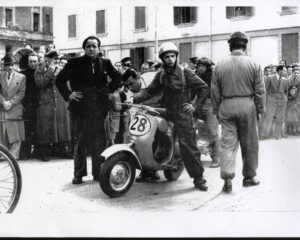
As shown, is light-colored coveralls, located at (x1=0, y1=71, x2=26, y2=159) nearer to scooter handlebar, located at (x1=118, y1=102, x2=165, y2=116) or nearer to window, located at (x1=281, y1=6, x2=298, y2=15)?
scooter handlebar, located at (x1=118, y1=102, x2=165, y2=116)

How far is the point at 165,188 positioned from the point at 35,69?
203 cm

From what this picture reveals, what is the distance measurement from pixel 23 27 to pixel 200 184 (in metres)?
1.84

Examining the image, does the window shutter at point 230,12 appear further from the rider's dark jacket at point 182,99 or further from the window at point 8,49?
the window at point 8,49

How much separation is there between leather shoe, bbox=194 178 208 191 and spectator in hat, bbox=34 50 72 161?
1559 mm

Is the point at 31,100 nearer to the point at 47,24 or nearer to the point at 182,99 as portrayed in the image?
the point at 47,24

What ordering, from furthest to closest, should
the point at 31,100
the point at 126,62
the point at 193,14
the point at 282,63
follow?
the point at 31,100 → the point at 126,62 → the point at 282,63 → the point at 193,14

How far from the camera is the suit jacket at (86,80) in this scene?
470 centimetres

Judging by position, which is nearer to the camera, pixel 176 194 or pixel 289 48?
pixel 176 194

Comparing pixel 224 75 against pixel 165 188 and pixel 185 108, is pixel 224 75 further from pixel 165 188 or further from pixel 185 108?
pixel 165 188

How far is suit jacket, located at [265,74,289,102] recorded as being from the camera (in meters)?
5.79

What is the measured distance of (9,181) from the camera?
4004 mm

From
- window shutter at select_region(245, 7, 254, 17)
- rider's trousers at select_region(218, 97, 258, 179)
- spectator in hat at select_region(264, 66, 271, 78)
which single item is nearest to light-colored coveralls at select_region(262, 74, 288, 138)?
spectator in hat at select_region(264, 66, 271, 78)

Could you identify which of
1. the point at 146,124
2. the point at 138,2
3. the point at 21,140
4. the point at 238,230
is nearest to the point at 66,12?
the point at 138,2

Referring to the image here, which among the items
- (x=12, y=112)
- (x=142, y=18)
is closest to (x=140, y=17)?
(x=142, y=18)
